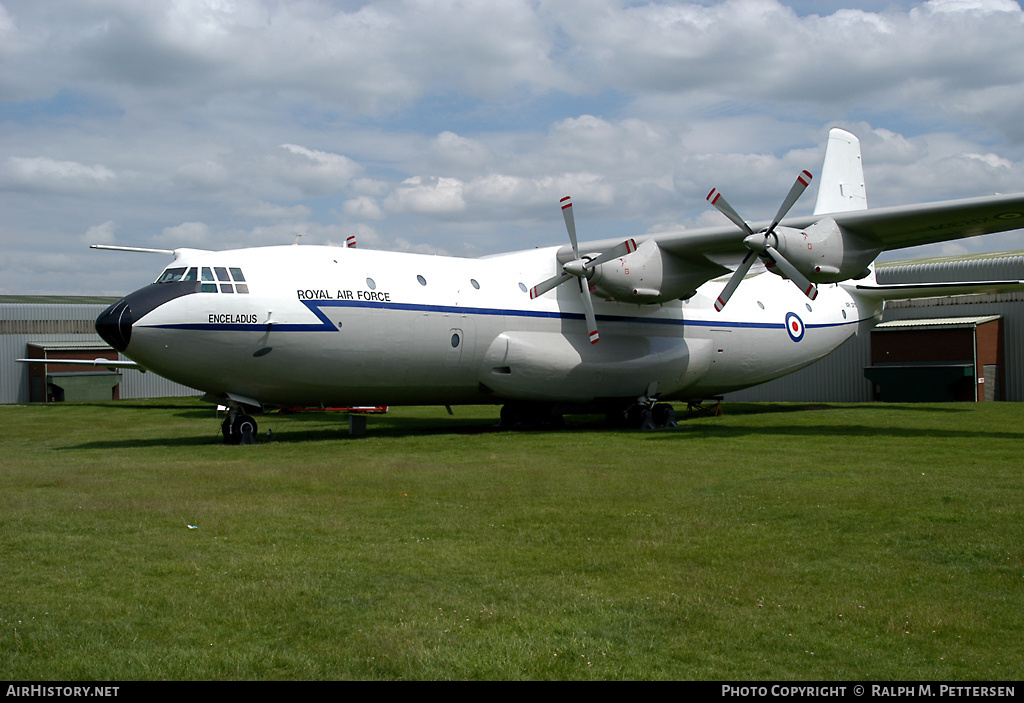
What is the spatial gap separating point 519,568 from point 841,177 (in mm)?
26033

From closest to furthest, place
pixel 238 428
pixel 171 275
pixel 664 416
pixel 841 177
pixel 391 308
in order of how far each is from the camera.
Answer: pixel 171 275 < pixel 238 428 < pixel 391 308 < pixel 664 416 < pixel 841 177

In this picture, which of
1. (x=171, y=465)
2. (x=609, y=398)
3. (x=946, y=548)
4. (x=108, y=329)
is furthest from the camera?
(x=609, y=398)

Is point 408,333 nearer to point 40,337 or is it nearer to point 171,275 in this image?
point 171,275

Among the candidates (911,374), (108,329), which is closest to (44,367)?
(108,329)

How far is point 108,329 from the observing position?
18.2 m

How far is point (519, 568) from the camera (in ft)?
25.0

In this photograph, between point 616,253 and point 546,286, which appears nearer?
point 616,253

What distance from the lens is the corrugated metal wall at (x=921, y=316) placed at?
39375 mm

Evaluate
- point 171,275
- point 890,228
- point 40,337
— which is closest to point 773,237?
point 890,228

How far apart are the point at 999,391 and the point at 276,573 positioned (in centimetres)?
3989

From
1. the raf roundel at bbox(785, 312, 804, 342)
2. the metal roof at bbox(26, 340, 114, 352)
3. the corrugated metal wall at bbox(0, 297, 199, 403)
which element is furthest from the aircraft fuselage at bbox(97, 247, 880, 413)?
the corrugated metal wall at bbox(0, 297, 199, 403)

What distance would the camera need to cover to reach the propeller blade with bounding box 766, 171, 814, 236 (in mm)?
20141

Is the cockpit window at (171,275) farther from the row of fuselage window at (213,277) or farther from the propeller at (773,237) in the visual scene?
the propeller at (773,237)

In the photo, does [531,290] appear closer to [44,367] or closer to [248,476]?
[248,476]
